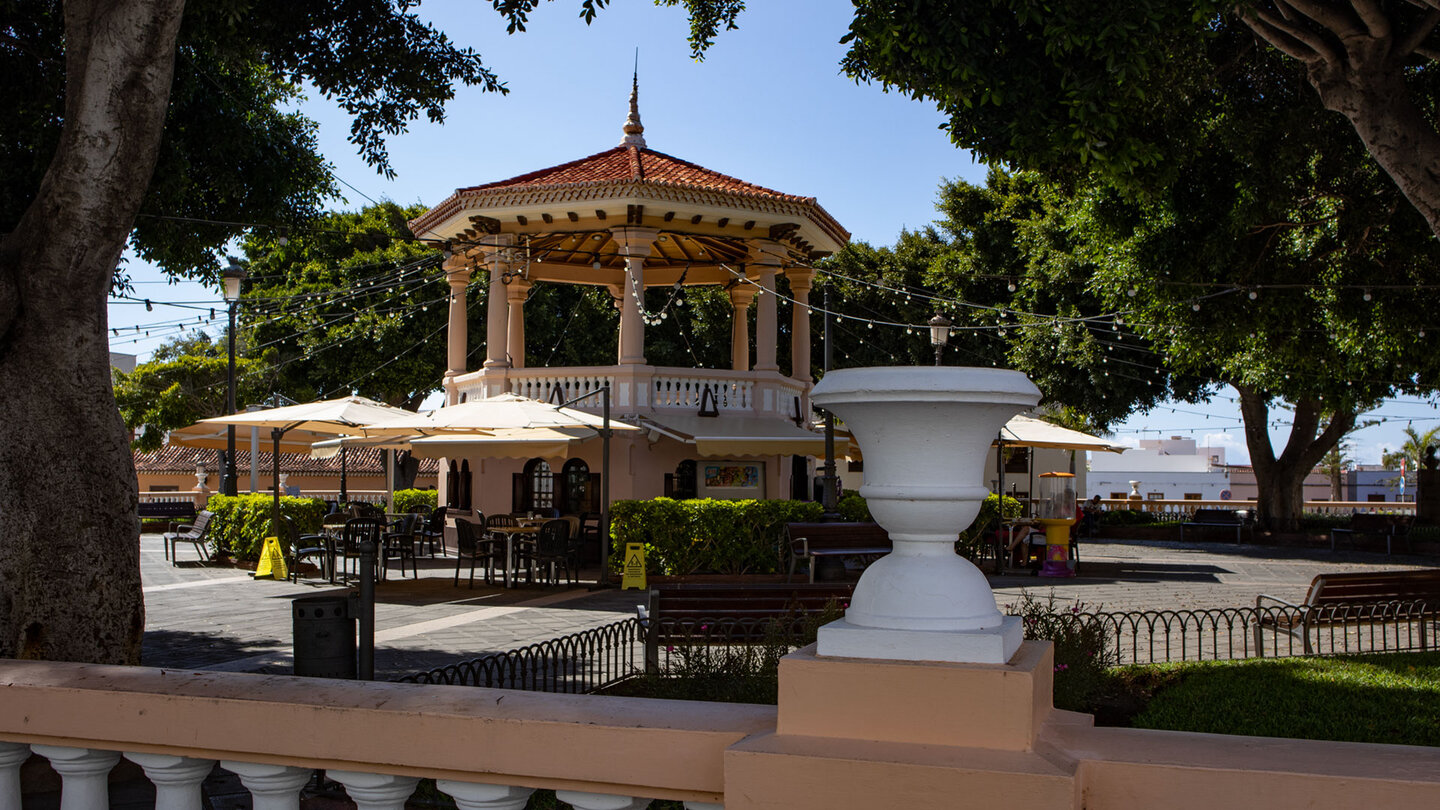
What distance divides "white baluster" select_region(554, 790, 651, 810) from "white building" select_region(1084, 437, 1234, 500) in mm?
64339

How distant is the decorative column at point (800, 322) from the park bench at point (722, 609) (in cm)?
1352

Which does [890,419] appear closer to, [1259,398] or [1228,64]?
[1228,64]

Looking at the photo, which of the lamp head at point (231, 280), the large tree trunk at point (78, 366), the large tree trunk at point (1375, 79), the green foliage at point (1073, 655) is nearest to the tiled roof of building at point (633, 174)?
the lamp head at point (231, 280)

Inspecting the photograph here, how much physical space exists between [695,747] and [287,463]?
42915 mm

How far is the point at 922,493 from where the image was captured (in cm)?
241

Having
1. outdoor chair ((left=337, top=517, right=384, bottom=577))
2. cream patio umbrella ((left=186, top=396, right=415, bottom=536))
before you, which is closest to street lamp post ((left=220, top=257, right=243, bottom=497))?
cream patio umbrella ((left=186, top=396, right=415, bottom=536))

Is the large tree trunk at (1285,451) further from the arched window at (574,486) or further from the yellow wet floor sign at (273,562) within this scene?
the yellow wet floor sign at (273,562)

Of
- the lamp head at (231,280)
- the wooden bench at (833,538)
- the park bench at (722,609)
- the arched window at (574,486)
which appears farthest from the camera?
the arched window at (574,486)

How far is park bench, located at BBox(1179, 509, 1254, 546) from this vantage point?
29281mm

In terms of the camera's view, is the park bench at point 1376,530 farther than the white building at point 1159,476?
No

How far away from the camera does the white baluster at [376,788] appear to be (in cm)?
272

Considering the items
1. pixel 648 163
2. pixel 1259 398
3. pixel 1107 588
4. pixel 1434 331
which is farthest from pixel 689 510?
pixel 1259 398

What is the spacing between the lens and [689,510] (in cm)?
1625

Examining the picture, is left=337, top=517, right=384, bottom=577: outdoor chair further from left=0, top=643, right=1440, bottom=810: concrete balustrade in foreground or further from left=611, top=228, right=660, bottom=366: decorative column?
left=0, top=643, right=1440, bottom=810: concrete balustrade in foreground
